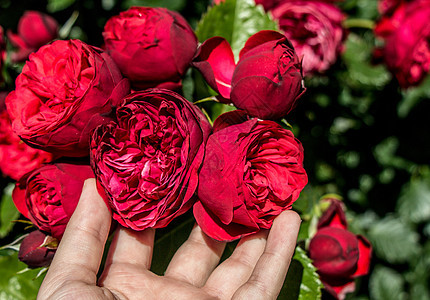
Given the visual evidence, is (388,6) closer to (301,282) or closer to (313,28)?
(313,28)

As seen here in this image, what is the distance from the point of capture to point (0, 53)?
0.93 m

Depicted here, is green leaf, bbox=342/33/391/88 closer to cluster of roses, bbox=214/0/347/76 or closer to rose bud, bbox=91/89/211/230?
cluster of roses, bbox=214/0/347/76

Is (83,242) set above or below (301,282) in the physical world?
above

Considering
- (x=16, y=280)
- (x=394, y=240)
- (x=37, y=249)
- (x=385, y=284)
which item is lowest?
(x=385, y=284)

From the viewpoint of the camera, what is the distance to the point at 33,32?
3.53 ft

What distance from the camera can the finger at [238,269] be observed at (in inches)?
30.0

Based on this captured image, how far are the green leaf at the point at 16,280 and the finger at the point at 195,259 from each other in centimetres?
29

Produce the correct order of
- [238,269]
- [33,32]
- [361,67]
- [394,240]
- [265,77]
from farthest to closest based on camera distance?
1. [394,240]
2. [361,67]
3. [33,32]
4. [238,269]
5. [265,77]

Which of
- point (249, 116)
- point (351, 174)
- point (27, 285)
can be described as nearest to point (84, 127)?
point (249, 116)

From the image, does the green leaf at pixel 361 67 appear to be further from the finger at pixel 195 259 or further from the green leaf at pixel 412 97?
the finger at pixel 195 259

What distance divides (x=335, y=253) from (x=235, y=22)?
1.94 ft

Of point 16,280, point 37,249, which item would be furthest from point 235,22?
point 16,280

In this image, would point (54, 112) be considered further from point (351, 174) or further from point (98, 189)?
point (351, 174)

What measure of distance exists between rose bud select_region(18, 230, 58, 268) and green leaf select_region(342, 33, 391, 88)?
40.0 inches
